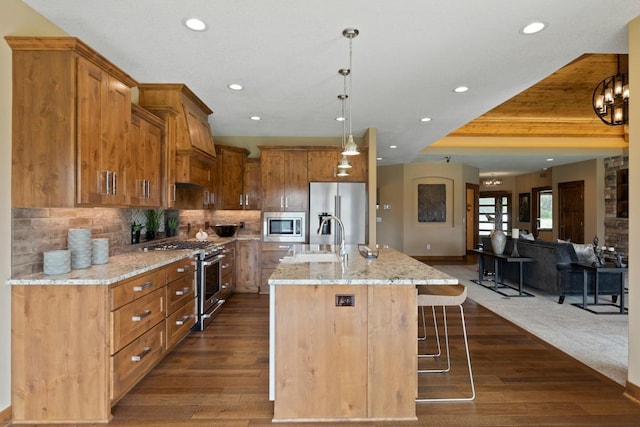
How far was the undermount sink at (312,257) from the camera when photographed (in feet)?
9.18

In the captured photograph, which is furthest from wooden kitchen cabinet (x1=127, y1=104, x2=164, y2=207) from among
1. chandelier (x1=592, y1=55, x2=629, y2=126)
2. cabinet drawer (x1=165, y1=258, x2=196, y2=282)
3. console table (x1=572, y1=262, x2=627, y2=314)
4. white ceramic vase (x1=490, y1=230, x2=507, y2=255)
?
console table (x1=572, y1=262, x2=627, y2=314)

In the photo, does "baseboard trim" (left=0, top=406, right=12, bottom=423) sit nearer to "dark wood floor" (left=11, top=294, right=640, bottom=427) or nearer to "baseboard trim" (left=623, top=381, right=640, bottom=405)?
"dark wood floor" (left=11, top=294, right=640, bottom=427)

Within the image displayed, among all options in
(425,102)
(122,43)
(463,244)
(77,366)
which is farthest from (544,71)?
(463,244)

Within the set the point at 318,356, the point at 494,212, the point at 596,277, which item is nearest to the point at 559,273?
the point at 596,277

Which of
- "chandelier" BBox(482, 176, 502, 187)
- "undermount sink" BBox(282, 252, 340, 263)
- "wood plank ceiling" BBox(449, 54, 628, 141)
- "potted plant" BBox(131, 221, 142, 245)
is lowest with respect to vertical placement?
"undermount sink" BBox(282, 252, 340, 263)

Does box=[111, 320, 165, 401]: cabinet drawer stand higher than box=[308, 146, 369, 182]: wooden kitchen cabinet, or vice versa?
box=[308, 146, 369, 182]: wooden kitchen cabinet

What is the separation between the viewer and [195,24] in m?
2.40

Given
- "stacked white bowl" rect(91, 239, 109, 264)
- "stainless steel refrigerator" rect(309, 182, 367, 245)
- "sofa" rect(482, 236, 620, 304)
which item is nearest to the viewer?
"stacked white bowl" rect(91, 239, 109, 264)

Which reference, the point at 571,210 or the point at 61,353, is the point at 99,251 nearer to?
the point at 61,353

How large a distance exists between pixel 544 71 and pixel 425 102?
1.21 meters

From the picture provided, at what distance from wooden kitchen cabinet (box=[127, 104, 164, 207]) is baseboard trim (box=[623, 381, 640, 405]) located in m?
3.96

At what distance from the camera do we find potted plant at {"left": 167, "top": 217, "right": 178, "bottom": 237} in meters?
4.36

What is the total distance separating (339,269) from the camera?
2.33 m

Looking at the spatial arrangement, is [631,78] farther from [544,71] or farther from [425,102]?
[425,102]
